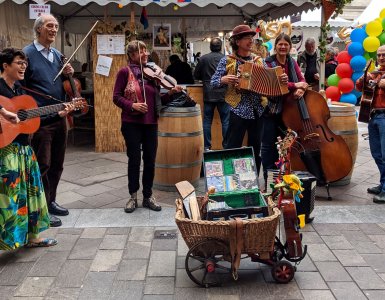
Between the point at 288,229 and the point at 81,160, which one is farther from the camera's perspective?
the point at 81,160

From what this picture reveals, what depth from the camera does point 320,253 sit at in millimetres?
3527

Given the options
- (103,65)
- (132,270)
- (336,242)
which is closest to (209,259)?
(132,270)

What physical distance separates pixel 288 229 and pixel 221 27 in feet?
27.4

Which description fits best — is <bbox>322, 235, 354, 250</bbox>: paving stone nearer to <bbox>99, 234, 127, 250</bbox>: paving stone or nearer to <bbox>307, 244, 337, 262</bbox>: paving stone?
<bbox>307, 244, 337, 262</bbox>: paving stone

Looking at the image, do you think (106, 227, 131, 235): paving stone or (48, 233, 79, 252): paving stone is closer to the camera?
(48, 233, 79, 252): paving stone

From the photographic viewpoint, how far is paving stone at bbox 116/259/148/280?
314 cm

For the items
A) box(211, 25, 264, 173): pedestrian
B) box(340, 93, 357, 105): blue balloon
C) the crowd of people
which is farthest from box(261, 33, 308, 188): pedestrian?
box(340, 93, 357, 105): blue balloon

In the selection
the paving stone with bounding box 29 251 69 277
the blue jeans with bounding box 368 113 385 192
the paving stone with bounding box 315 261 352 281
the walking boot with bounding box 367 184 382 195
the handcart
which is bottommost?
the paving stone with bounding box 29 251 69 277

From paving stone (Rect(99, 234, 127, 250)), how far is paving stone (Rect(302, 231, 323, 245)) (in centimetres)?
155

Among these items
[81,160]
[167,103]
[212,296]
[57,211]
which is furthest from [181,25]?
[212,296]

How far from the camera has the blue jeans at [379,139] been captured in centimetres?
489

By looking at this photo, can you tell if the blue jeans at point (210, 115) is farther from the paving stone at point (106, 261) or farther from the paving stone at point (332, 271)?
the paving stone at point (332, 271)

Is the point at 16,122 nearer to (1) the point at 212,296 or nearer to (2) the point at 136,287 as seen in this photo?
(2) the point at 136,287

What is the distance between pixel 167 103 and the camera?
4.79 m
